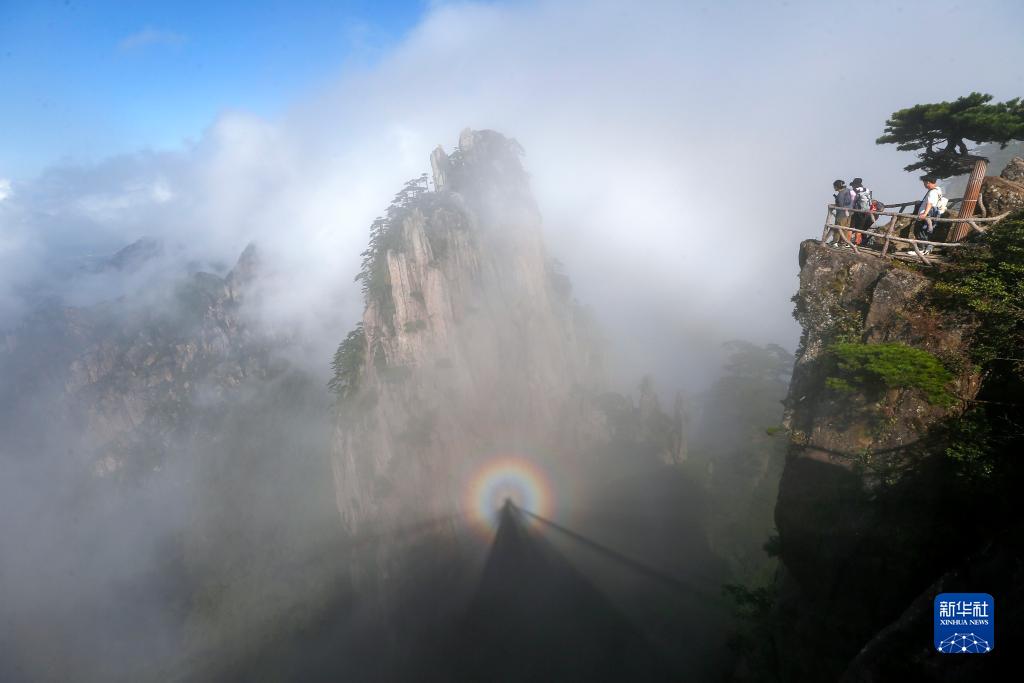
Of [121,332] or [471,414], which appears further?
[121,332]

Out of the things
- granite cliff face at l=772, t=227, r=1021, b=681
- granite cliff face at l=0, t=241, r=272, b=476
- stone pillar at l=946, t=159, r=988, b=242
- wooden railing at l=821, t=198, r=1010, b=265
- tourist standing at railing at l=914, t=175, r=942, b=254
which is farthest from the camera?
granite cliff face at l=0, t=241, r=272, b=476

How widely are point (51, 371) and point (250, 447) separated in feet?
111

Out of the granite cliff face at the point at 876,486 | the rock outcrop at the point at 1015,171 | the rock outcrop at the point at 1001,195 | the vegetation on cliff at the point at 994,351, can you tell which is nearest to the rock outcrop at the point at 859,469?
the granite cliff face at the point at 876,486

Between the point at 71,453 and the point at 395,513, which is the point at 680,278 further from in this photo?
the point at 71,453

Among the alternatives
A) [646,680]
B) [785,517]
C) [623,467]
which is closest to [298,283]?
[623,467]

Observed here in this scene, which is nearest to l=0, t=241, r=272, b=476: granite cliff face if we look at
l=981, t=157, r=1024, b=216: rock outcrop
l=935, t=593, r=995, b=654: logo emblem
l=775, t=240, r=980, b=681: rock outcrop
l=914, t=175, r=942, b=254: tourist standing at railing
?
l=775, t=240, r=980, b=681: rock outcrop

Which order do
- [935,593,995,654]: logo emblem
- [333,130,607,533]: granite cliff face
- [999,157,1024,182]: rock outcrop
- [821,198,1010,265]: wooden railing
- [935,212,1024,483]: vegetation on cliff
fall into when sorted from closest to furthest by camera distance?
1. [935,593,995,654]: logo emblem
2. [935,212,1024,483]: vegetation on cliff
3. [821,198,1010,265]: wooden railing
4. [999,157,1024,182]: rock outcrop
5. [333,130,607,533]: granite cliff face

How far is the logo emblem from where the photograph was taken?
6386mm

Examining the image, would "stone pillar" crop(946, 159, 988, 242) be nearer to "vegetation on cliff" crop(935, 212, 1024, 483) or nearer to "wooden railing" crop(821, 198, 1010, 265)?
"wooden railing" crop(821, 198, 1010, 265)

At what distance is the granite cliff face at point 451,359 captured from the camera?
1577 inches

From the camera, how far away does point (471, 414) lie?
41781 mm

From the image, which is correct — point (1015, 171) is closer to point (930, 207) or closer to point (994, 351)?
point (930, 207)

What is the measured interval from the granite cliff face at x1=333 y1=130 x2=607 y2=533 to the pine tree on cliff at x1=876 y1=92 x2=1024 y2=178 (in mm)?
34277

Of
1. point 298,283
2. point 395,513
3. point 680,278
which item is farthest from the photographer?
point 680,278
